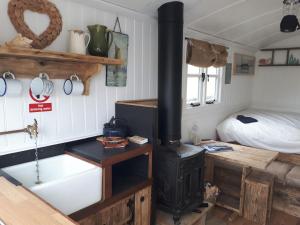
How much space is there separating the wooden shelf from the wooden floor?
6.23ft

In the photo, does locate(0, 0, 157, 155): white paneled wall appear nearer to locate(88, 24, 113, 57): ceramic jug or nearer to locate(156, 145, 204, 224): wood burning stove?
locate(88, 24, 113, 57): ceramic jug

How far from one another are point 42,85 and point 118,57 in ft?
2.38

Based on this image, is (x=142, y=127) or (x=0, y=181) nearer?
(x=0, y=181)

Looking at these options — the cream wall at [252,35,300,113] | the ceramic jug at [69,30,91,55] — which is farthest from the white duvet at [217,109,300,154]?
the ceramic jug at [69,30,91,55]

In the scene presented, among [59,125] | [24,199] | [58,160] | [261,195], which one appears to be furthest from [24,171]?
[261,195]

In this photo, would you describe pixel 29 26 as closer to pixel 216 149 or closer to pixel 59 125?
pixel 59 125

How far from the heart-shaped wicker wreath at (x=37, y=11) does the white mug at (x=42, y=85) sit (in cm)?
20

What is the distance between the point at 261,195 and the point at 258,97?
2919 mm

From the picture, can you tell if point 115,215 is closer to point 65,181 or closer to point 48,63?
point 65,181

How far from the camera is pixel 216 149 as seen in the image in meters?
2.84

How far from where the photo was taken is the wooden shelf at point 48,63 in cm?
134

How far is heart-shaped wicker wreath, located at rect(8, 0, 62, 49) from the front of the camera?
1.47 meters

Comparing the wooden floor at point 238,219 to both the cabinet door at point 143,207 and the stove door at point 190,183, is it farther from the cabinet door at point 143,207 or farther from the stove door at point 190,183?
the cabinet door at point 143,207

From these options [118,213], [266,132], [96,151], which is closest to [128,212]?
[118,213]
